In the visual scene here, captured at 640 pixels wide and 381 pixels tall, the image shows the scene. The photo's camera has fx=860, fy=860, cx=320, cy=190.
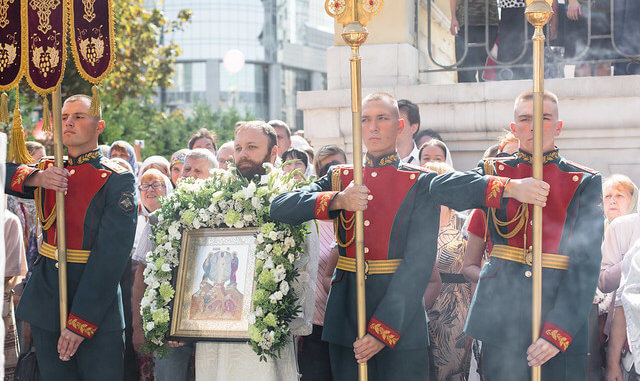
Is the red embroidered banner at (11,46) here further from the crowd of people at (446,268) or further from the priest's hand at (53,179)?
the priest's hand at (53,179)

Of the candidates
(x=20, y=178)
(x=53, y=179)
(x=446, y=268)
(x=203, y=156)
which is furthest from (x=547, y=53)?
(x=20, y=178)

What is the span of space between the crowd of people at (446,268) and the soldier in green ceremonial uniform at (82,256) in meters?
0.01

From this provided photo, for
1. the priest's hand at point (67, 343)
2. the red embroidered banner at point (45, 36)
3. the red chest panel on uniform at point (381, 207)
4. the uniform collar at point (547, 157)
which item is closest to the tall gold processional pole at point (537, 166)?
the uniform collar at point (547, 157)

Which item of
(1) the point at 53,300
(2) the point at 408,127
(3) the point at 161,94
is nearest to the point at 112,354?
(1) the point at 53,300

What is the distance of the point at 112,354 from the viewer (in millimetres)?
4844

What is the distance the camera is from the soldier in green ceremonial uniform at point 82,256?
4.76 m

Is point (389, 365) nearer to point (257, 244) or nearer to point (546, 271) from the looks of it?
point (546, 271)

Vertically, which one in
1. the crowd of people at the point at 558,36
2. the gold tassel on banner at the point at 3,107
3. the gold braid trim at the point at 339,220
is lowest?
the gold braid trim at the point at 339,220

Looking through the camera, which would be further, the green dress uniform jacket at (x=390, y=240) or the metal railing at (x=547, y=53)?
the metal railing at (x=547, y=53)

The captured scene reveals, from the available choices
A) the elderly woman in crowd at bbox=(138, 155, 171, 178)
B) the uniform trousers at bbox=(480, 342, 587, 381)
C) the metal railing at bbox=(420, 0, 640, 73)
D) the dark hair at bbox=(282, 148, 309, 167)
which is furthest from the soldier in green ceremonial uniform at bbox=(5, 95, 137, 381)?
the metal railing at bbox=(420, 0, 640, 73)

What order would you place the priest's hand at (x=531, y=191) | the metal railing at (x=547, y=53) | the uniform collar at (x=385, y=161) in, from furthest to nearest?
the metal railing at (x=547, y=53), the uniform collar at (x=385, y=161), the priest's hand at (x=531, y=191)

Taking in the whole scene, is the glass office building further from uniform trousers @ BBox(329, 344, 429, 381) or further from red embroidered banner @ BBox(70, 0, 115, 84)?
uniform trousers @ BBox(329, 344, 429, 381)

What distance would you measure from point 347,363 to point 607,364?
1846 millimetres

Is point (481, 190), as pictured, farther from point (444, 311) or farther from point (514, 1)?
point (514, 1)
